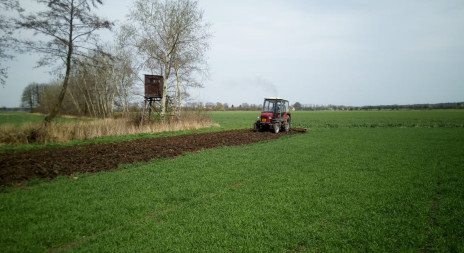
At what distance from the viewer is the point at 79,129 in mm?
15281

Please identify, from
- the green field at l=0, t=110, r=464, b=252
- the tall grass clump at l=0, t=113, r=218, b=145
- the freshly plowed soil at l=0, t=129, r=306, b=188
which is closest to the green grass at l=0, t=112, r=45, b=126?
the tall grass clump at l=0, t=113, r=218, b=145

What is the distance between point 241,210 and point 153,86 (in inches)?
738

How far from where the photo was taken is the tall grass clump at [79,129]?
1295 centimetres

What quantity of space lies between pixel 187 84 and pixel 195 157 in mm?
17380

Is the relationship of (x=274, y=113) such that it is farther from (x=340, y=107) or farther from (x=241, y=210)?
(x=340, y=107)

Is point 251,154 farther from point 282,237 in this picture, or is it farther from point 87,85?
point 87,85

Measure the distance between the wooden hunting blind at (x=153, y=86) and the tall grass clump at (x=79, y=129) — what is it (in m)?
2.30

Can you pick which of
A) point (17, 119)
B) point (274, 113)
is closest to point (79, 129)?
point (274, 113)

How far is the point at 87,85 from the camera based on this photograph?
4128cm

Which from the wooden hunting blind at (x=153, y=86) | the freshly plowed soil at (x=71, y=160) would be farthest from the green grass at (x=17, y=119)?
the wooden hunting blind at (x=153, y=86)

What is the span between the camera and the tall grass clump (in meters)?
12.9

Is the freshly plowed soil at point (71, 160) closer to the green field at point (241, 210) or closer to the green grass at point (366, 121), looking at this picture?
the green field at point (241, 210)

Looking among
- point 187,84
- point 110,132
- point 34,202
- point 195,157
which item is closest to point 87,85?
point 187,84

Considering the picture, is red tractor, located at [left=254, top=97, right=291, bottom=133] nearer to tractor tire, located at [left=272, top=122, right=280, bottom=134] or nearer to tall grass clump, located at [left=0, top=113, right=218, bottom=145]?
tractor tire, located at [left=272, top=122, right=280, bottom=134]
